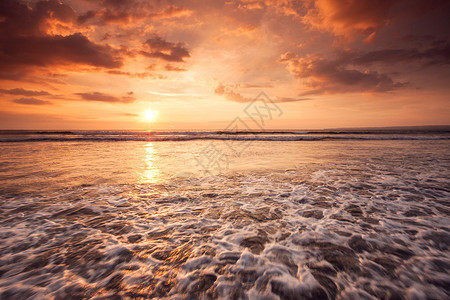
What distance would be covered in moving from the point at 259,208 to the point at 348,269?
224cm

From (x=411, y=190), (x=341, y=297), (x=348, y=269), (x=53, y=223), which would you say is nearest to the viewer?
(x=341, y=297)

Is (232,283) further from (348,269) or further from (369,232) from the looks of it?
(369,232)

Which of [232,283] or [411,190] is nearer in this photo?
[232,283]

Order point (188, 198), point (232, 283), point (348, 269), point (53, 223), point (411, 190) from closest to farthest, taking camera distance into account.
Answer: point (232, 283) → point (348, 269) → point (53, 223) → point (188, 198) → point (411, 190)

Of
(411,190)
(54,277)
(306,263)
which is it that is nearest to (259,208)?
(306,263)

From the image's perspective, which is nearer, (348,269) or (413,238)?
(348,269)

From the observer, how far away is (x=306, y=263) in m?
2.83

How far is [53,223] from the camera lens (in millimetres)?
3889

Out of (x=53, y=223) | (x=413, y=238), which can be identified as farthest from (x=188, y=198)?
(x=413, y=238)

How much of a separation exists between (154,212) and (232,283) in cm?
269

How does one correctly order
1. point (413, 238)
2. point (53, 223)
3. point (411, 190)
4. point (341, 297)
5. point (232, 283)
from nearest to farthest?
point (341, 297) → point (232, 283) → point (413, 238) → point (53, 223) → point (411, 190)

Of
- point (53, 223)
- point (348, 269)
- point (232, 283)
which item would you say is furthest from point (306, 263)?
point (53, 223)

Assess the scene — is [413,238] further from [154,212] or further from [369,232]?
[154,212]

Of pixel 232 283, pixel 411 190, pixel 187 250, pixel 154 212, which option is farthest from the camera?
pixel 411 190
